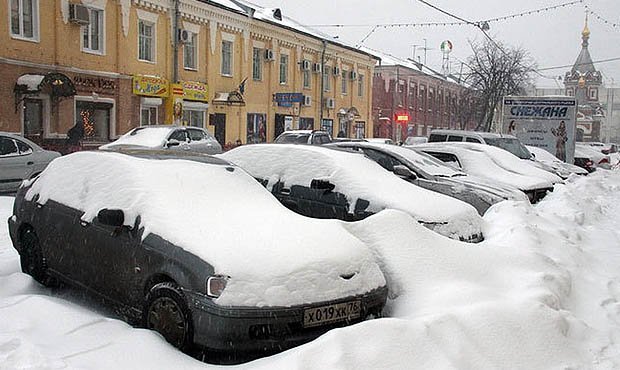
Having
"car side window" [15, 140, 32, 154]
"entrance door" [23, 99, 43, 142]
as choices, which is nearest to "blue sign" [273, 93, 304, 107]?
"entrance door" [23, 99, 43, 142]

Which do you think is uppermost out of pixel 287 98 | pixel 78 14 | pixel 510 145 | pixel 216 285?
pixel 78 14

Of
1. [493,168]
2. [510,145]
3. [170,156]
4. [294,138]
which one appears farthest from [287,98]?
[170,156]

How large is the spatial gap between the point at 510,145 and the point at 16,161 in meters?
13.2

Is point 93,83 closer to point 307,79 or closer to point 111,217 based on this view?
point 307,79

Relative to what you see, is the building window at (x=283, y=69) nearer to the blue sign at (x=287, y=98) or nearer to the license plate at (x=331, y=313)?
the blue sign at (x=287, y=98)

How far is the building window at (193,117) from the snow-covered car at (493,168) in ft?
42.3

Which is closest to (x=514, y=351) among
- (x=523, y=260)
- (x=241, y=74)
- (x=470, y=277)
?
(x=470, y=277)

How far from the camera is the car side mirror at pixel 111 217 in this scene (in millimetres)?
4711

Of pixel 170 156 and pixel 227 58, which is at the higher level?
pixel 227 58

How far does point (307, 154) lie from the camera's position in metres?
7.84

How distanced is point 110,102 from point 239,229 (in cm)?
1721

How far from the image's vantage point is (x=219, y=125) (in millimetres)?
25828

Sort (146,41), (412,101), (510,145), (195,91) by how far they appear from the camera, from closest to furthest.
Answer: (510,145) < (146,41) < (195,91) < (412,101)

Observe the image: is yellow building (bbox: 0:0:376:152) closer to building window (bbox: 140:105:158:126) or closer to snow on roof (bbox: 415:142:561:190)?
building window (bbox: 140:105:158:126)
